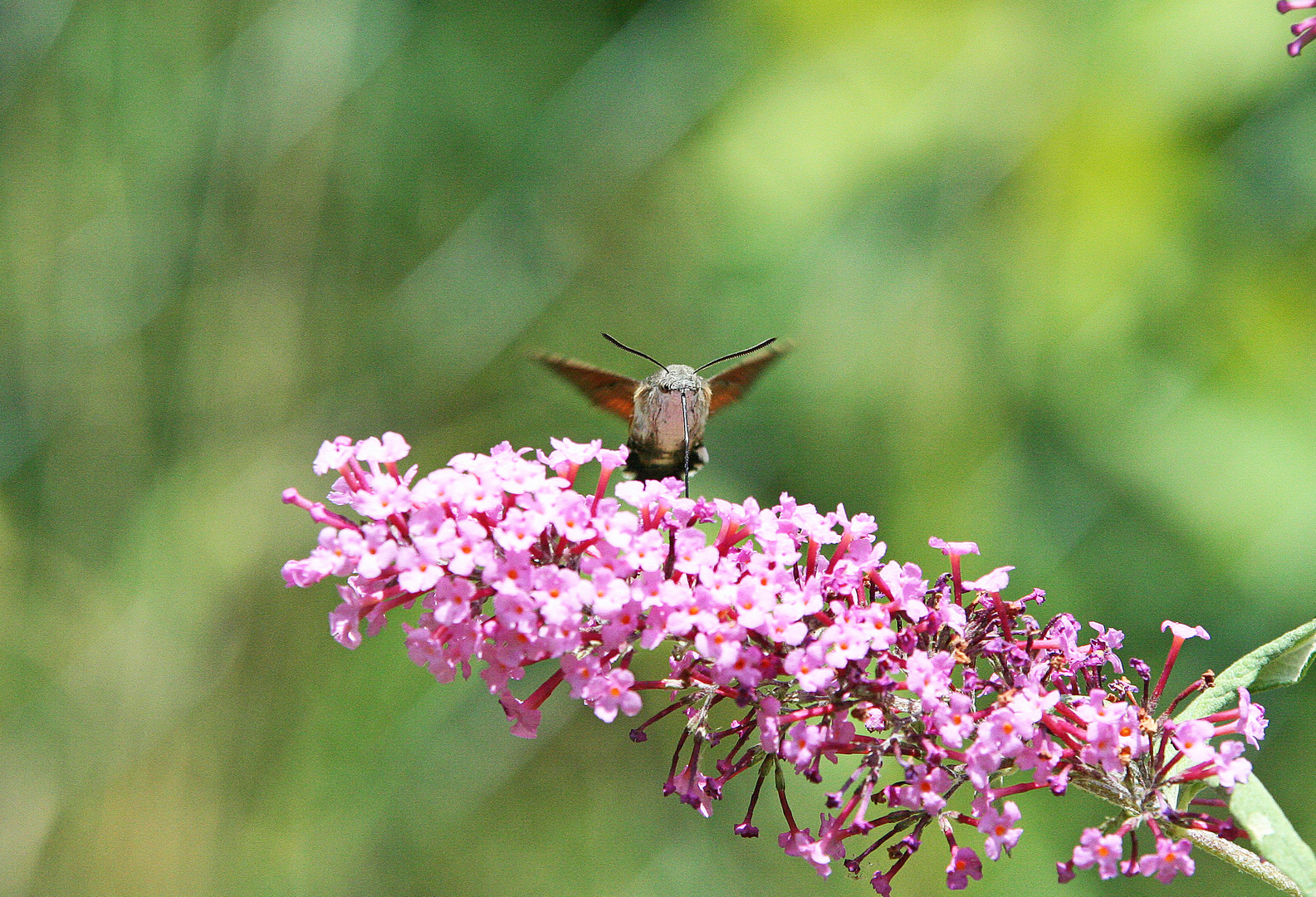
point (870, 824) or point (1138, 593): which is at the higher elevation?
point (870, 824)

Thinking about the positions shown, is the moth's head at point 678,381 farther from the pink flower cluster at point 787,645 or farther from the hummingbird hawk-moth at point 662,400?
the pink flower cluster at point 787,645

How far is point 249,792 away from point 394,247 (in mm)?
1622

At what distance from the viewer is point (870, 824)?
79 cm

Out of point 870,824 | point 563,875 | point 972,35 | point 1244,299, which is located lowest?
point 563,875

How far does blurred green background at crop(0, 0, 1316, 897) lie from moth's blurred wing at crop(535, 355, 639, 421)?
1313 millimetres

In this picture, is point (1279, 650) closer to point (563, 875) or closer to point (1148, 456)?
point (1148, 456)

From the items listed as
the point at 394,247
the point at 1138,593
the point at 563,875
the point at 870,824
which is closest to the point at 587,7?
the point at 394,247

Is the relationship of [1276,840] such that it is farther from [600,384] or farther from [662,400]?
[600,384]

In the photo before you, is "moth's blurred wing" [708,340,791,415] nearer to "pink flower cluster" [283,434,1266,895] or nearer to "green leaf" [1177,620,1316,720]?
"pink flower cluster" [283,434,1266,895]

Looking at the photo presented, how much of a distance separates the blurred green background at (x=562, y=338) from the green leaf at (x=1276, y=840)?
162cm

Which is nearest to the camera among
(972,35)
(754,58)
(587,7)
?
(972,35)

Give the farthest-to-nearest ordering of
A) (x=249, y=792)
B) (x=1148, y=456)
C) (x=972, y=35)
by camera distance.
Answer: (x=972, y=35) < (x=249, y=792) < (x=1148, y=456)

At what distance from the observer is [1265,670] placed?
2.52ft

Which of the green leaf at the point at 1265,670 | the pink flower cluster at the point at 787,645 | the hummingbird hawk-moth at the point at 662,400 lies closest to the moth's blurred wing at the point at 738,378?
the hummingbird hawk-moth at the point at 662,400
